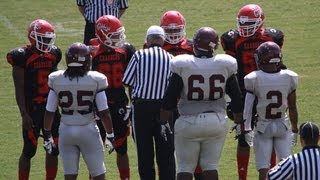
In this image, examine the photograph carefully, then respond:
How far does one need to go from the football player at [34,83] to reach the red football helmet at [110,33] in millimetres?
511

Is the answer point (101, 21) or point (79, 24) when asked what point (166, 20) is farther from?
A: point (79, 24)

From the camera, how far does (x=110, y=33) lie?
10.0 metres

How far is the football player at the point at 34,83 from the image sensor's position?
32.3ft

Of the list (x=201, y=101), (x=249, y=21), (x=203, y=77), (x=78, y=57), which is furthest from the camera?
(x=249, y=21)

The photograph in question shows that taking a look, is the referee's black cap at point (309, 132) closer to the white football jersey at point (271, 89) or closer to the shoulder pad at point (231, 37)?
the white football jersey at point (271, 89)

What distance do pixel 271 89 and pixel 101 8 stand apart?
Answer: 487cm

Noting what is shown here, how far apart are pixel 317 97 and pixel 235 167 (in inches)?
129

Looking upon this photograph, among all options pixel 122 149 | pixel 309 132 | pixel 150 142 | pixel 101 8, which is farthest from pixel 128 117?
pixel 101 8

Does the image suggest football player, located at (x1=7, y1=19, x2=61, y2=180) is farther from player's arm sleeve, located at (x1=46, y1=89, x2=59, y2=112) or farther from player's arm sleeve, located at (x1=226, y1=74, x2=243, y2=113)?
player's arm sleeve, located at (x1=226, y1=74, x2=243, y2=113)

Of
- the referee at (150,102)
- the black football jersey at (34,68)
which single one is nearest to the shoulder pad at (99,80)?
the referee at (150,102)

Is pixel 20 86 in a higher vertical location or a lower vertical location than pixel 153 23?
higher

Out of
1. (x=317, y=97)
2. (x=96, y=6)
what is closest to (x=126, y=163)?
(x=96, y=6)

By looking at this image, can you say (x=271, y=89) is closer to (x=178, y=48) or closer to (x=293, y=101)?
(x=293, y=101)

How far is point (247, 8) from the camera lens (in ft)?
33.9
